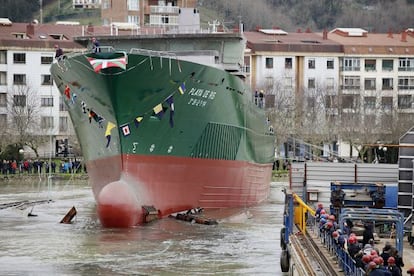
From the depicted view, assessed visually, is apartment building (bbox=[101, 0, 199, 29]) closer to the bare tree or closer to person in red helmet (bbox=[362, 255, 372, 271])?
the bare tree

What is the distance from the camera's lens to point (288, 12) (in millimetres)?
187750

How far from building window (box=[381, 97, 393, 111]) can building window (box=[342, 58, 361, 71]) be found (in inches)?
167

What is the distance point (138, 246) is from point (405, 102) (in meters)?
77.7

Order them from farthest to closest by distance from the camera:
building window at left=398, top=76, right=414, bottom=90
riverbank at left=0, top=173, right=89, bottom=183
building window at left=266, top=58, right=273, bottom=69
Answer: building window at left=398, top=76, right=414, bottom=90 → building window at left=266, top=58, right=273, bottom=69 → riverbank at left=0, top=173, right=89, bottom=183

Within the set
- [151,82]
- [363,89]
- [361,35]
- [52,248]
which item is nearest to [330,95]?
[363,89]

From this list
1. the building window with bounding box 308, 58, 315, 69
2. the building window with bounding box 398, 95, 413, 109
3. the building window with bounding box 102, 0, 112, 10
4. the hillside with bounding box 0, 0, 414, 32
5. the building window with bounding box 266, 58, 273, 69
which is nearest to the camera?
the building window with bounding box 398, 95, 413, 109

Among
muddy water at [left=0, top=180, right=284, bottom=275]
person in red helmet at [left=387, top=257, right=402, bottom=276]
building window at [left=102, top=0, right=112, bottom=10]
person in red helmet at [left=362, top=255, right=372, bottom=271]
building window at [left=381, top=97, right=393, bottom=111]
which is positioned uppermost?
building window at [left=102, top=0, right=112, bottom=10]

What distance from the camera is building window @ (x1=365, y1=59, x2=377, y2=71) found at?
369ft

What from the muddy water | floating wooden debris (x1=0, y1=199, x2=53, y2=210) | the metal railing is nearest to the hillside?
floating wooden debris (x1=0, y1=199, x2=53, y2=210)

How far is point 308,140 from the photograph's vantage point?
9462cm

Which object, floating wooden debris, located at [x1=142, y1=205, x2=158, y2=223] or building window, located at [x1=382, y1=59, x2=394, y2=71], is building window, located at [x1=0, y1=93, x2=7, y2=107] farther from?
floating wooden debris, located at [x1=142, y1=205, x2=158, y2=223]

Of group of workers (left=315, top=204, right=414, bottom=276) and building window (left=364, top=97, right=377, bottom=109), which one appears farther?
building window (left=364, top=97, right=377, bottom=109)

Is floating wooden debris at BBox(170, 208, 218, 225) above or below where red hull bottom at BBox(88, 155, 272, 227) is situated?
below

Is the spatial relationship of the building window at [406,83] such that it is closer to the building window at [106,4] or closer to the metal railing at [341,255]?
the building window at [106,4]
